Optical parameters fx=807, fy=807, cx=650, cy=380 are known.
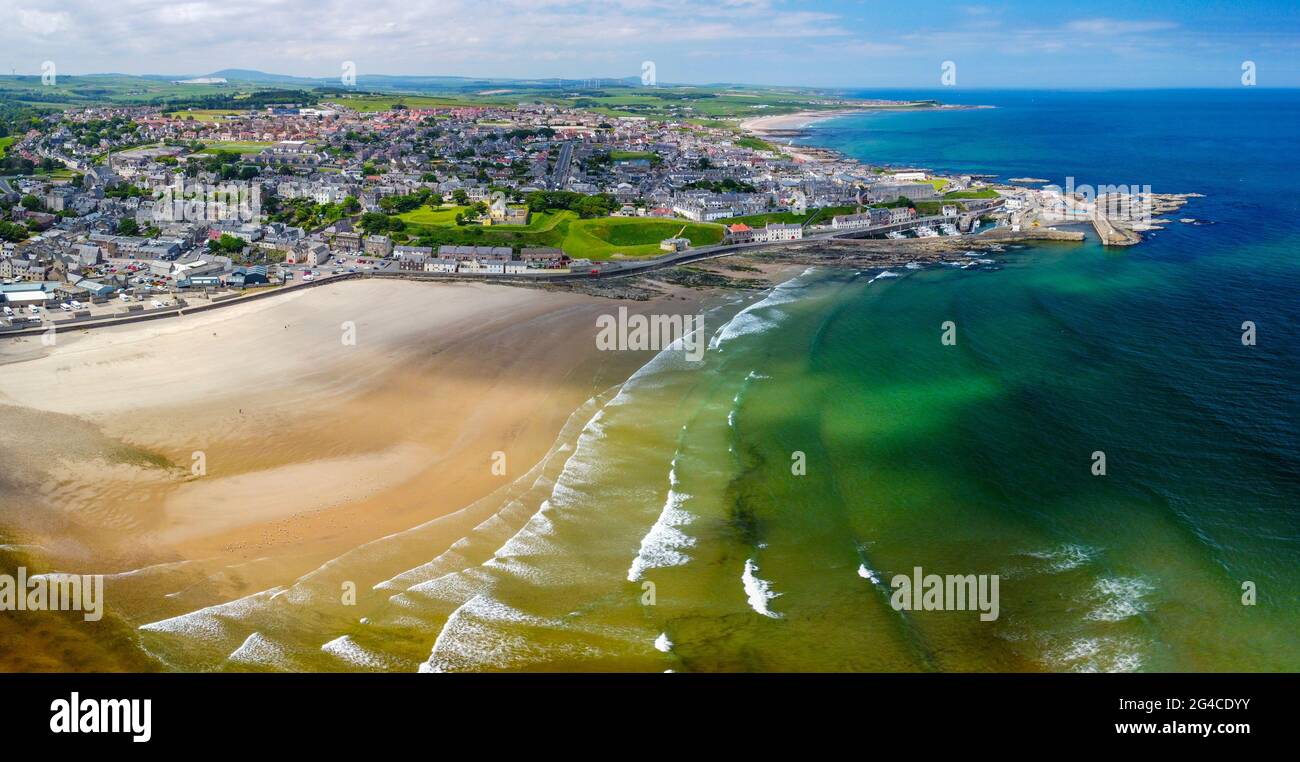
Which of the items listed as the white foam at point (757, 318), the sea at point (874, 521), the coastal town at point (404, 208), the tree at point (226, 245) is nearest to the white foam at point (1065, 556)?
the sea at point (874, 521)

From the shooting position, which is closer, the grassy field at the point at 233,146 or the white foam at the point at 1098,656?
the white foam at the point at 1098,656

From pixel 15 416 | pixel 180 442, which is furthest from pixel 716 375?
pixel 15 416

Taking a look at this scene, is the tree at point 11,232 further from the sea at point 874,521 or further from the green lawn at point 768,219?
the green lawn at point 768,219

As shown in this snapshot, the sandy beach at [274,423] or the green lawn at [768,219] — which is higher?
the green lawn at [768,219]

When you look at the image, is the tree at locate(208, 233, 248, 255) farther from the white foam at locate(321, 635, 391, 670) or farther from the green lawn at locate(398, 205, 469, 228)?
the white foam at locate(321, 635, 391, 670)

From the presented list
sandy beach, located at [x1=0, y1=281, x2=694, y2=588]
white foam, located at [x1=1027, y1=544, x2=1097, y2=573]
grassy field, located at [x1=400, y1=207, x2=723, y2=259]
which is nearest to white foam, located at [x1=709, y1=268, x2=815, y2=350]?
sandy beach, located at [x1=0, y1=281, x2=694, y2=588]

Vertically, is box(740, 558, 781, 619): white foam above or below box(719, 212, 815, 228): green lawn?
below
